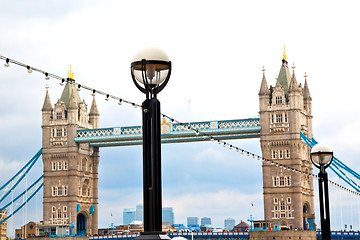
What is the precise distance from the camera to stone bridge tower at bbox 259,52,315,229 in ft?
267

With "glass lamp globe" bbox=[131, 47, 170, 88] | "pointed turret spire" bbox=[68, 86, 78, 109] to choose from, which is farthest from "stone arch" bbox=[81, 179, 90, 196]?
"glass lamp globe" bbox=[131, 47, 170, 88]

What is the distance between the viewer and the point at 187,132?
278ft

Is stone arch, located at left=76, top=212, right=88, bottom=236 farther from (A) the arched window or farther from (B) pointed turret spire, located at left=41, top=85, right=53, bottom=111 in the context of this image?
(B) pointed turret spire, located at left=41, top=85, right=53, bottom=111

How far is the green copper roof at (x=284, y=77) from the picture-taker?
3396 inches

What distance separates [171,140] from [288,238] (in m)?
19.3

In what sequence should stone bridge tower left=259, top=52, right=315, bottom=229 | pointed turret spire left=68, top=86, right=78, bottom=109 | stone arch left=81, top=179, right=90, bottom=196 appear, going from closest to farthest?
stone bridge tower left=259, top=52, right=315, bottom=229, stone arch left=81, top=179, right=90, bottom=196, pointed turret spire left=68, top=86, right=78, bottom=109

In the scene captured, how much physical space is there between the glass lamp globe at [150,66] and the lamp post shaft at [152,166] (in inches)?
10.2

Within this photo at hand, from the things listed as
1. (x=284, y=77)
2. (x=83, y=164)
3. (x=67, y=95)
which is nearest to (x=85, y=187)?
(x=83, y=164)

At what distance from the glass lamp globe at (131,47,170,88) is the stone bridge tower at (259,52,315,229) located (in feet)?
243

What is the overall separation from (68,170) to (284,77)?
101 feet

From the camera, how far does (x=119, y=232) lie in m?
95.6

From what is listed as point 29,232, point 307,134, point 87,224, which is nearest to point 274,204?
point 307,134

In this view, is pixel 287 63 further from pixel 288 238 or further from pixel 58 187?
pixel 58 187

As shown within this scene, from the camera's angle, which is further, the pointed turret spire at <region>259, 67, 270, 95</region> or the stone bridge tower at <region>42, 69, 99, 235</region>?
the stone bridge tower at <region>42, 69, 99, 235</region>
